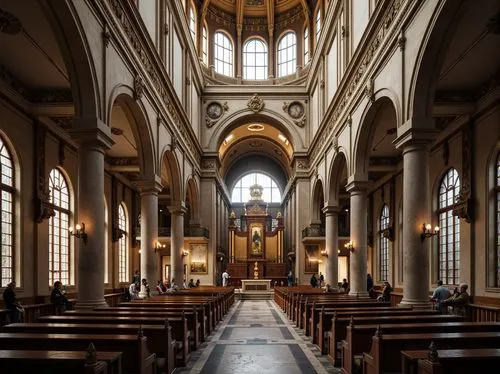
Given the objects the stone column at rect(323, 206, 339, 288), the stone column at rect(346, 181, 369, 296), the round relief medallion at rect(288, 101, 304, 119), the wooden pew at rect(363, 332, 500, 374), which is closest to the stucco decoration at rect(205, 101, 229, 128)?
the round relief medallion at rect(288, 101, 304, 119)

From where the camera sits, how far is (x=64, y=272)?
20406mm

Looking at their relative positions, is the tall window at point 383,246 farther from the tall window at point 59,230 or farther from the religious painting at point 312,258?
the tall window at point 59,230

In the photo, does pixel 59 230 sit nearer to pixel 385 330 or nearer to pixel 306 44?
pixel 385 330

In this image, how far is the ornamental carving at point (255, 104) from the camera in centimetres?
3559

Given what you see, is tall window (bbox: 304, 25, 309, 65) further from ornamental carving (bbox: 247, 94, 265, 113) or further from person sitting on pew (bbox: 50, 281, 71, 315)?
person sitting on pew (bbox: 50, 281, 71, 315)

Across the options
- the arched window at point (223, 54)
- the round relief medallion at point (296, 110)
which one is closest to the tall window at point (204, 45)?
→ the arched window at point (223, 54)

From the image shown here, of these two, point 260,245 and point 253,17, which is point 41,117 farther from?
point 260,245

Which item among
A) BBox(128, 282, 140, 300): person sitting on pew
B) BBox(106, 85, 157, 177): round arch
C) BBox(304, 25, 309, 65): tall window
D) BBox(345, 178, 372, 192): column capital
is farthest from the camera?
BBox(304, 25, 309, 65): tall window

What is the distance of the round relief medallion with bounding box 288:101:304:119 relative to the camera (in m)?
35.8

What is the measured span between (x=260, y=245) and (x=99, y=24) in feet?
112

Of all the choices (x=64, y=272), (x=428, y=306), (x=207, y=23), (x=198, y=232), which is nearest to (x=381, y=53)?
(x=428, y=306)

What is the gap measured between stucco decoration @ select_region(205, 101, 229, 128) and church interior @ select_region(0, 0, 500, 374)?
13.2 feet

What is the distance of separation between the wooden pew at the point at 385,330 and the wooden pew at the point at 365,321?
26 cm

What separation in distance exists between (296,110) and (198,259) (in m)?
11.8
